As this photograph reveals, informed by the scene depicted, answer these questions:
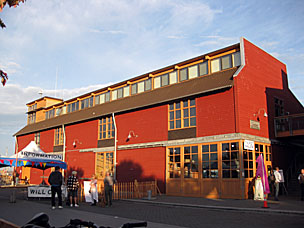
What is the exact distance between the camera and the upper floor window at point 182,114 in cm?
1903

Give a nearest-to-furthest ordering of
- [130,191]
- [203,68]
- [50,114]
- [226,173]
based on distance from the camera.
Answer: [226,173] → [130,191] → [203,68] → [50,114]

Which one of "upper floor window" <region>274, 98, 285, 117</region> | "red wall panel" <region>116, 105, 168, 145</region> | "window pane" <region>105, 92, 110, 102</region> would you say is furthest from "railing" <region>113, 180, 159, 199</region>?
"window pane" <region>105, 92, 110, 102</region>

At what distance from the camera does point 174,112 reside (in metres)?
20.2

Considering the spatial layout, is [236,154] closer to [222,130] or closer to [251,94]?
[222,130]

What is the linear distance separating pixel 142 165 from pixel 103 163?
4.90 meters

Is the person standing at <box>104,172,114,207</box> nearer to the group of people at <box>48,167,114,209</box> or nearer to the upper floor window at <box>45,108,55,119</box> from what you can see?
the group of people at <box>48,167,114,209</box>

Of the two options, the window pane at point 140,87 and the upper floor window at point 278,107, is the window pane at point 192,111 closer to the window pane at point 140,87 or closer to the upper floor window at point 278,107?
the upper floor window at point 278,107

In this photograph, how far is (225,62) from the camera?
1903cm

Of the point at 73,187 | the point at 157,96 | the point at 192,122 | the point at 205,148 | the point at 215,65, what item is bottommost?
the point at 73,187

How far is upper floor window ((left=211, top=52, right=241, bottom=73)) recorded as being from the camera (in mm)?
18500

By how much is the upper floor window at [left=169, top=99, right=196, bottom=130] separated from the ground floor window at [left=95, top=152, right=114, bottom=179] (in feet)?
22.4

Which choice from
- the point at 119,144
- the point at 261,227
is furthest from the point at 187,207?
the point at 119,144

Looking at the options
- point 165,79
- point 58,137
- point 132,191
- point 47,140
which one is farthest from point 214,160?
point 47,140

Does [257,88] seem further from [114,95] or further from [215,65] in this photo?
[114,95]
